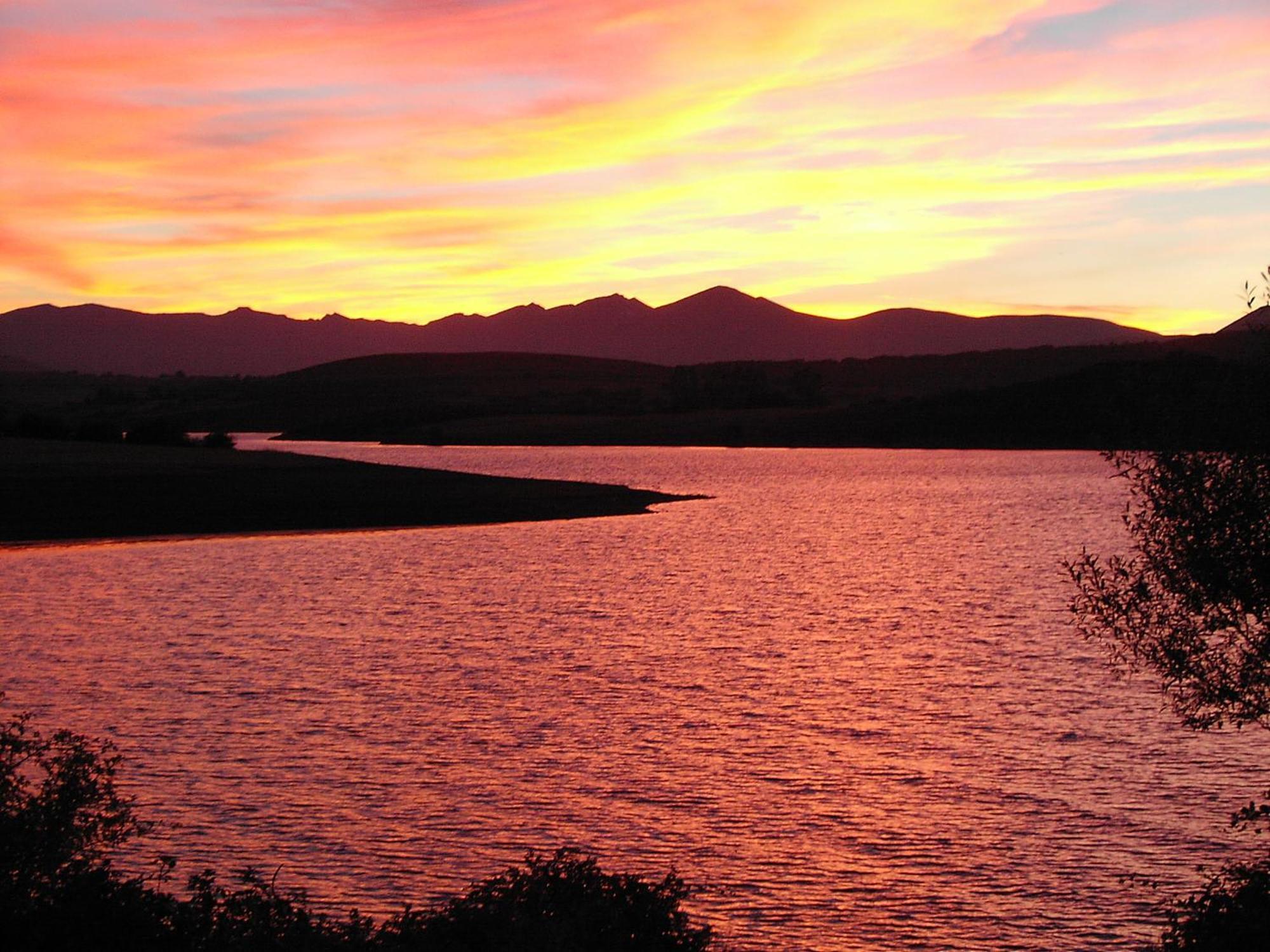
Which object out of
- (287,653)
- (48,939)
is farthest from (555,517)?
(48,939)

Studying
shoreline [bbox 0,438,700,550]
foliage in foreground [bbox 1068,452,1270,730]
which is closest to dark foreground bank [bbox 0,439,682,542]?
shoreline [bbox 0,438,700,550]

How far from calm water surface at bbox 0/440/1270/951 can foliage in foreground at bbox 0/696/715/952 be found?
2770 millimetres

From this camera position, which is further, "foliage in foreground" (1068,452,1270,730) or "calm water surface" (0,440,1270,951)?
"calm water surface" (0,440,1270,951)

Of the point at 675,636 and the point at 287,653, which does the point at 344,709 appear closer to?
the point at 287,653

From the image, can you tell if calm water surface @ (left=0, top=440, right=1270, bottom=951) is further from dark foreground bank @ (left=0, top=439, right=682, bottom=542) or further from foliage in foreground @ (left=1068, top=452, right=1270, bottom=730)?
dark foreground bank @ (left=0, top=439, right=682, bottom=542)

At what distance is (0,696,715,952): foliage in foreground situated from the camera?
10.5m

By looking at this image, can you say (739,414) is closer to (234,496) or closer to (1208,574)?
(234,496)

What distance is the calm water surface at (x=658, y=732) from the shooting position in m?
15.2

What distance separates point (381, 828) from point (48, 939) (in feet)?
20.0

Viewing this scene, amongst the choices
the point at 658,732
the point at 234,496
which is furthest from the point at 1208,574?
the point at 234,496

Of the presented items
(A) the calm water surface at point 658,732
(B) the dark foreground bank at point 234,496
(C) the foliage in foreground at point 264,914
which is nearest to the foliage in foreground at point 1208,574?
(A) the calm water surface at point 658,732

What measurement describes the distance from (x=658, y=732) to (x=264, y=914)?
11.4 m

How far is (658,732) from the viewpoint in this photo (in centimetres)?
2178

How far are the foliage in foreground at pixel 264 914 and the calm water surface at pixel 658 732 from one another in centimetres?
277
